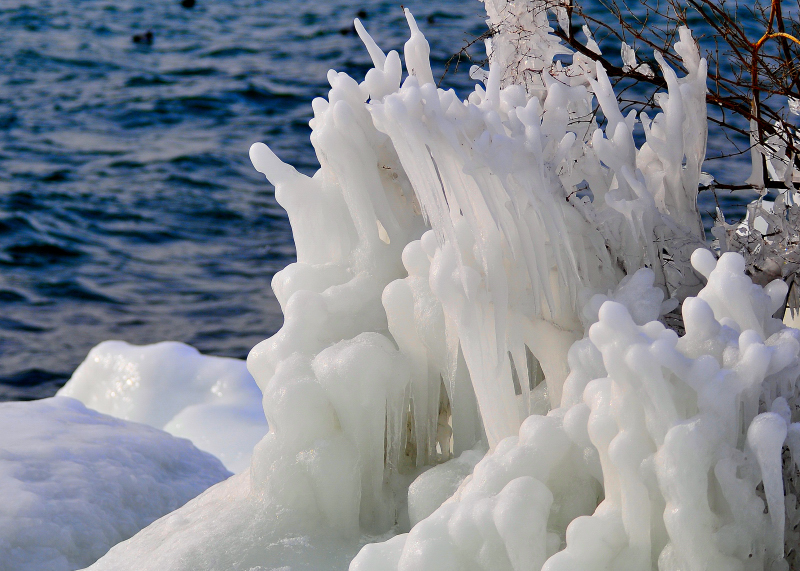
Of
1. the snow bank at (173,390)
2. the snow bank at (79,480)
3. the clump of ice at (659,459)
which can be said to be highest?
the clump of ice at (659,459)

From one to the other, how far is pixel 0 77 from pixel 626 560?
10421mm

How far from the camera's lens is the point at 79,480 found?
8.77 feet

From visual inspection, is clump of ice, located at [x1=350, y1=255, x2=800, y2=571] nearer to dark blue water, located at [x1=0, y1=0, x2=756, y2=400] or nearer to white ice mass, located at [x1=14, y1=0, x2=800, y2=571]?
white ice mass, located at [x1=14, y1=0, x2=800, y2=571]

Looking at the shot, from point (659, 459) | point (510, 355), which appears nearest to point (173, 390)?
point (510, 355)

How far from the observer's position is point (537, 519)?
141 centimetres

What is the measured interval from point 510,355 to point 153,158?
7358 millimetres

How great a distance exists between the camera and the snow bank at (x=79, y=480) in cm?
242

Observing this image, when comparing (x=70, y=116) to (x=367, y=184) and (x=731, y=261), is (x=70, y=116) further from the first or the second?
(x=731, y=261)

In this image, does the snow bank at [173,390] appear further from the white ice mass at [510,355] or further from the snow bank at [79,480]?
the white ice mass at [510,355]

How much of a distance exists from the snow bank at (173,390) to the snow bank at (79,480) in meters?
1.02

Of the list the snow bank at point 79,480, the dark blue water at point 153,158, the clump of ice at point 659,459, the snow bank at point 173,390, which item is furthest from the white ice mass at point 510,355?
the dark blue water at point 153,158

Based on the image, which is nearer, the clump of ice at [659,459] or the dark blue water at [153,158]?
the clump of ice at [659,459]

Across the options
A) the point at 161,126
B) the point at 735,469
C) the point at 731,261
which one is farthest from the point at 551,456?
the point at 161,126

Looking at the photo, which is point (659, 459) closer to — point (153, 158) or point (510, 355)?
point (510, 355)
